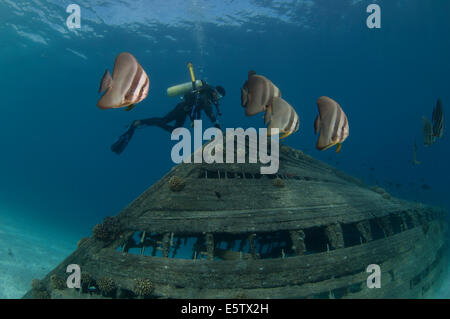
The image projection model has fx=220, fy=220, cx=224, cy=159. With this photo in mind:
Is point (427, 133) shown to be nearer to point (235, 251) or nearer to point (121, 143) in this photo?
point (235, 251)

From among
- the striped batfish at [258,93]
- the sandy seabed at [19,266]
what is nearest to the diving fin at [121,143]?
the striped batfish at [258,93]

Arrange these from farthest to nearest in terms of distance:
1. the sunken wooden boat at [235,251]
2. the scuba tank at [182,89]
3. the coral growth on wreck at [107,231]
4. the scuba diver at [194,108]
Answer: the scuba tank at [182,89]
the scuba diver at [194,108]
the coral growth on wreck at [107,231]
the sunken wooden boat at [235,251]

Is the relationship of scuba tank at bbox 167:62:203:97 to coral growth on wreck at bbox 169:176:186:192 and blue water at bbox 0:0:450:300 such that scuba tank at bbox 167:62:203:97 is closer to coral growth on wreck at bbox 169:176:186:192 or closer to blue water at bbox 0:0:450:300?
coral growth on wreck at bbox 169:176:186:192

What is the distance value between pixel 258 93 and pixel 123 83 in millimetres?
1629

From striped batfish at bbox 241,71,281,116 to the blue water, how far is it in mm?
22457

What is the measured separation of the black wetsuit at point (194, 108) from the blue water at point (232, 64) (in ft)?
64.4

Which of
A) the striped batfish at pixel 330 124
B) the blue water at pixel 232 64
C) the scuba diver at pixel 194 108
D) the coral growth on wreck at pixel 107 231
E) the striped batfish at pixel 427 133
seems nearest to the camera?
the striped batfish at pixel 330 124

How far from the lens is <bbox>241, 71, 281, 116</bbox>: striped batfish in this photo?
9.52 ft

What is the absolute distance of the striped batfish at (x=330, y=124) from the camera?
2561 millimetres

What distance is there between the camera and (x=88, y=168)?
148 metres

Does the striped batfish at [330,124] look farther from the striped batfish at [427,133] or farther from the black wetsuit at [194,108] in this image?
the black wetsuit at [194,108]

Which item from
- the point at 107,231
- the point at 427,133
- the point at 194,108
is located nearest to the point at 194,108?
the point at 194,108

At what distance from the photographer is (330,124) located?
8.40 ft
